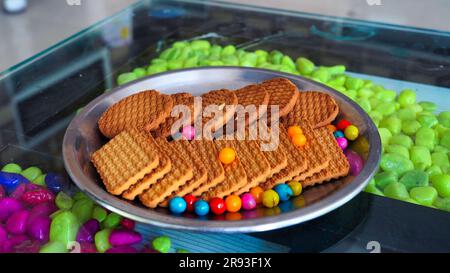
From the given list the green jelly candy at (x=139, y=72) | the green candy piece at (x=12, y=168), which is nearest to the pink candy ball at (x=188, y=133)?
the green candy piece at (x=12, y=168)

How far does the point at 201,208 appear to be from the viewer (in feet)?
2.79

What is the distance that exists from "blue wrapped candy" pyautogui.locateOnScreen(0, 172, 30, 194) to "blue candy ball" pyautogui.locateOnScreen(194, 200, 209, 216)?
0.41 metres

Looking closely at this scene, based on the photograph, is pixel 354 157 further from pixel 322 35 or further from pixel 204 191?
pixel 322 35

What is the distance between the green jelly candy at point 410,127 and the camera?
1198 millimetres

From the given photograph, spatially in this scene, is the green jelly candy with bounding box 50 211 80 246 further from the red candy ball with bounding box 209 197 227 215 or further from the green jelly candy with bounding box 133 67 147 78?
the green jelly candy with bounding box 133 67 147 78

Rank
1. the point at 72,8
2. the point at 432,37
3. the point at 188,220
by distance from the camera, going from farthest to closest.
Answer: the point at 72,8 < the point at 432,37 < the point at 188,220

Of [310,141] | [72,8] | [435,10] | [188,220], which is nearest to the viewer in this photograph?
[188,220]

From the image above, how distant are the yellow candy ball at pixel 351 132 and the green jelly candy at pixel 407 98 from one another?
1.08 feet

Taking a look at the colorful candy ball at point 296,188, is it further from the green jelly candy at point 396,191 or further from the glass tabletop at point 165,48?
the glass tabletop at point 165,48

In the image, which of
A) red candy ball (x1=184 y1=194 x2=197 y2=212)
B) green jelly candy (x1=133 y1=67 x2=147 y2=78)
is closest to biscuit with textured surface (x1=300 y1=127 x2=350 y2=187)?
red candy ball (x1=184 y1=194 x2=197 y2=212)

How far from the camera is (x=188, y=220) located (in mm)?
800

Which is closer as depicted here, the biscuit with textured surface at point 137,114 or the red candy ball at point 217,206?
the red candy ball at point 217,206
